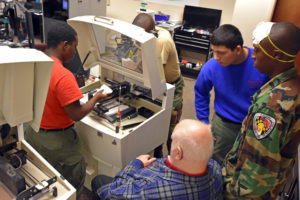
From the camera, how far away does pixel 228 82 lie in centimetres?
176

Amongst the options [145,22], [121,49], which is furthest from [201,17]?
[121,49]

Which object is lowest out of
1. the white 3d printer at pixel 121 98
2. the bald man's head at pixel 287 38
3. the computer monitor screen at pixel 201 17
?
the white 3d printer at pixel 121 98

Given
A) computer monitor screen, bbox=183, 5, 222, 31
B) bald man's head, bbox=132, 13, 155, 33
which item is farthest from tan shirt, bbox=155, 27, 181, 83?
computer monitor screen, bbox=183, 5, 222, 31

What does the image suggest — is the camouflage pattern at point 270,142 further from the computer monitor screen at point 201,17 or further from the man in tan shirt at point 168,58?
the computer monitor screen at point 201,17

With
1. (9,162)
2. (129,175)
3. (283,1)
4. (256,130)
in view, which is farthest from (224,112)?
(283,1)

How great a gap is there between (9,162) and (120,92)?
97 centimetres

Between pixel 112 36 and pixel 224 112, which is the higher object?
pixel 112 36

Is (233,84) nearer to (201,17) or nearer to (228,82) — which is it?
(228,82)

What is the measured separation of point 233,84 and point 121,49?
2.74ft

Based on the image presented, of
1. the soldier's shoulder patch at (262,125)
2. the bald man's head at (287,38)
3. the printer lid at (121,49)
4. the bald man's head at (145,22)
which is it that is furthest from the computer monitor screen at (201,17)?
the soldier's shoulder patch at (262,125)

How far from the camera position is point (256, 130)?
1135 millimetres

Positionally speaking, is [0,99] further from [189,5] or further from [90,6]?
[189,5]

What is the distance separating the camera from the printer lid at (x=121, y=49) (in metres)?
1.52

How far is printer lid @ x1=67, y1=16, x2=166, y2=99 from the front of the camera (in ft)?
4.98
